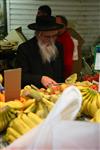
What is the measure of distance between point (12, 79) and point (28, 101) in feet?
0.58

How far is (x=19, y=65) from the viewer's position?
3.71 meters

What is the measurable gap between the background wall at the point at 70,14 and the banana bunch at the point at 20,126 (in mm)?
5476

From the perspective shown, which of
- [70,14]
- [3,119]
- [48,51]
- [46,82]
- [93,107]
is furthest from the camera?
[70,14]

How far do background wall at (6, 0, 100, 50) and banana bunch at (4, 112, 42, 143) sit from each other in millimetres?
5476

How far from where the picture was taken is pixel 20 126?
1.86 meters

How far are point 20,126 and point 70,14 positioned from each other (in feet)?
20.2

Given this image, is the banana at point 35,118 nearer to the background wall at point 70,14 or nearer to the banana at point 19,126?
Answer: the banana at point 19,126

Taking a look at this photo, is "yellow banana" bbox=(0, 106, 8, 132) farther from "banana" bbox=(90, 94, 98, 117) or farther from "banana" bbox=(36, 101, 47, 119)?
"banana" bbox=(90, 94, 98, 117)

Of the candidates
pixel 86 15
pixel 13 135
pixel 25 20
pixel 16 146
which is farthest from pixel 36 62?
pixel 86 15

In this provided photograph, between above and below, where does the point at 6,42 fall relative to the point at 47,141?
below

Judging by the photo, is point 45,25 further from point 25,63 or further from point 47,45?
point 25,63

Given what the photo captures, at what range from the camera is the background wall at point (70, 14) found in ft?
24.1

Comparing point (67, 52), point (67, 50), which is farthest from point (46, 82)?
point (67, 50)

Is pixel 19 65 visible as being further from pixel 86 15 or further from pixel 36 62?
pixel 86 15
